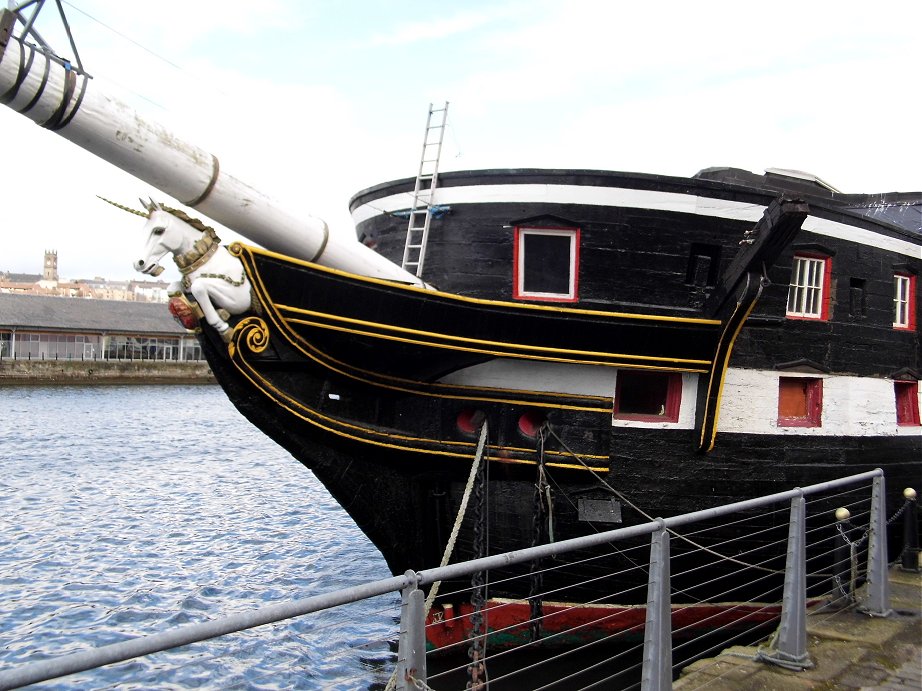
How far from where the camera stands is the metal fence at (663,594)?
498 cm

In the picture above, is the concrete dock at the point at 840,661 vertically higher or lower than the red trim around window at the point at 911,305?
lower

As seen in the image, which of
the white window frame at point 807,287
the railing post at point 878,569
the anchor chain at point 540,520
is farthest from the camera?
the white window frame at point 807,287

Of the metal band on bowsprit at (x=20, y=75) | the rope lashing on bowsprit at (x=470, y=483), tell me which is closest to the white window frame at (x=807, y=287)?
the rope lashing on bowsprit at (x=470, y=483)

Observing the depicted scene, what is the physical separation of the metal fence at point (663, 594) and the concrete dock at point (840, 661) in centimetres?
12

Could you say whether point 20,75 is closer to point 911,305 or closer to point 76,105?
point 76,105

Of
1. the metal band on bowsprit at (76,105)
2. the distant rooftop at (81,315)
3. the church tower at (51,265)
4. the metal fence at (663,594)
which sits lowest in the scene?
the metal fence at (663,594)

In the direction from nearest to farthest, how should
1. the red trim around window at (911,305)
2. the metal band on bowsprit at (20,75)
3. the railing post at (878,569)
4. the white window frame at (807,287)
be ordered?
1. the metal band on bowsprit at (20,75)
2. the railing post at (878,569)
3. the white window frame at (807,287)
4. the red trim around window at (911,305)

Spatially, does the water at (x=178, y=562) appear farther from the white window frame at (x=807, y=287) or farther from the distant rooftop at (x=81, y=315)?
the distant rooftop at (x=81, y=315)

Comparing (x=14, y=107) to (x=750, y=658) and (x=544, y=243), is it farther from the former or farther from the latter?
(x=750, y=658)

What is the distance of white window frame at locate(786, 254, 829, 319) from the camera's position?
958 centimetres

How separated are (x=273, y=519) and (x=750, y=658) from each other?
48.5ft

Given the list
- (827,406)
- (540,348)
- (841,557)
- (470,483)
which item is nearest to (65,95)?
(540,348)

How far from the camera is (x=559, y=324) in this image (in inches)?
313

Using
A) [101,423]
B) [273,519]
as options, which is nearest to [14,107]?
[273,519]
